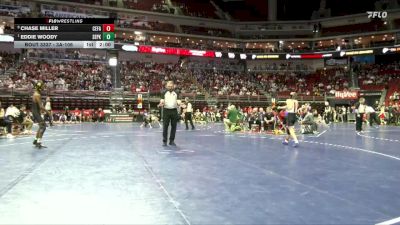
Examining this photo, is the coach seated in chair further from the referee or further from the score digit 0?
the score digit 0

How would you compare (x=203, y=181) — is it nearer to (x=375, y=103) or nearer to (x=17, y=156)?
(x=17, y=156)

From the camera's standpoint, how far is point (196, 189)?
562 centimetres

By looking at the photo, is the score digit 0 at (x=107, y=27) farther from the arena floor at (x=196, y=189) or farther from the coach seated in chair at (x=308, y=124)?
the arena floor at (x=196, y=189)

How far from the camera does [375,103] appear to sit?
159 feet

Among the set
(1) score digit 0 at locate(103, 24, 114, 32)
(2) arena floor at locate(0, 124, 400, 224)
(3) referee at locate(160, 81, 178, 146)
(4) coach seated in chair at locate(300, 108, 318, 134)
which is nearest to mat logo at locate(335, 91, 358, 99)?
(4) coach seated in chair at locate(300, 108, 318, 134)

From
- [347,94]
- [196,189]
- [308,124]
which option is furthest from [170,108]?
[347,94]

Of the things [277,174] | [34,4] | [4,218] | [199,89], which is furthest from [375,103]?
[4,218]
